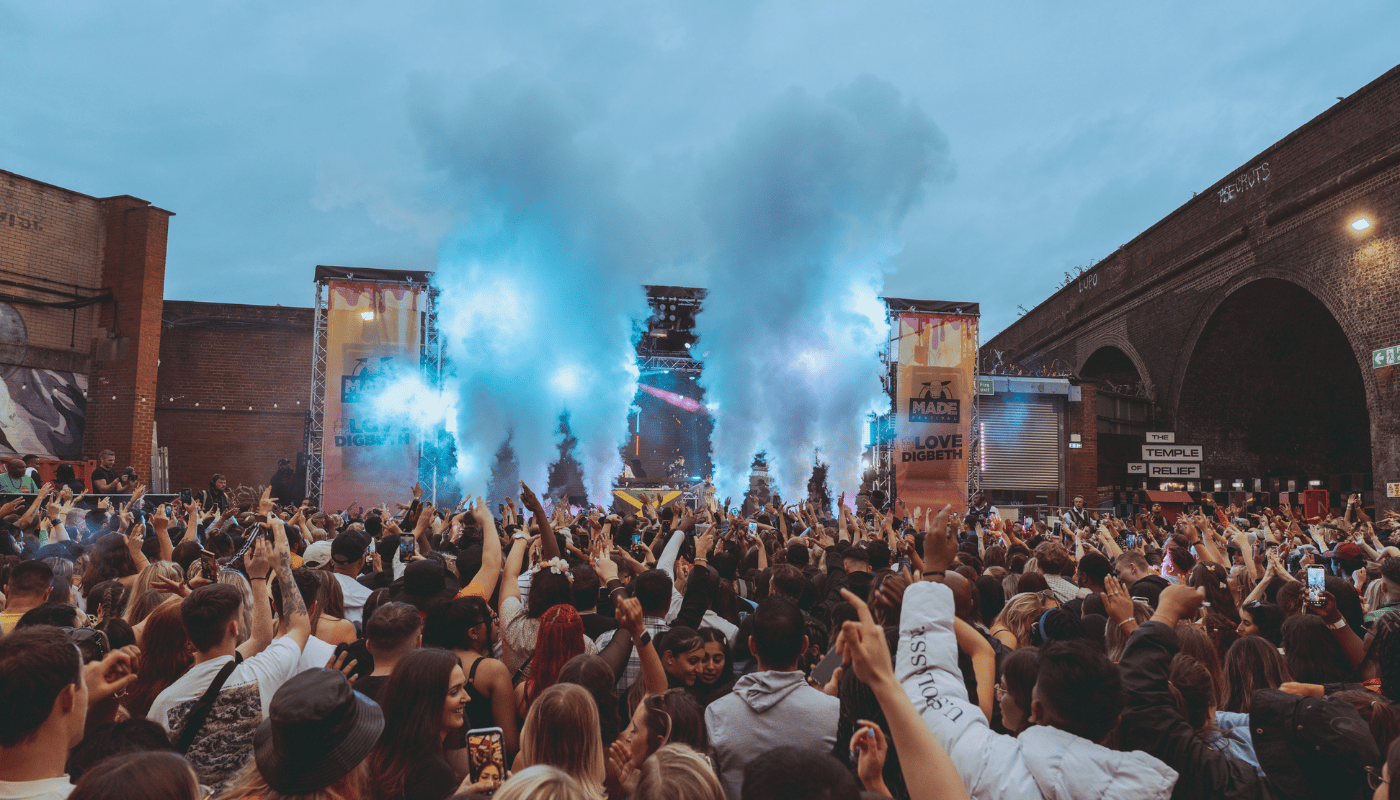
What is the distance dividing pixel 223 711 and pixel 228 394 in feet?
80.7

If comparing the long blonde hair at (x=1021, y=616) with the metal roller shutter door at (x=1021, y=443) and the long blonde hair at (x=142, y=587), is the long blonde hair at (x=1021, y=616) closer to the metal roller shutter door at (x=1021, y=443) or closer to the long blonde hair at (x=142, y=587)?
the long blonde hair at (x=142, y=587)

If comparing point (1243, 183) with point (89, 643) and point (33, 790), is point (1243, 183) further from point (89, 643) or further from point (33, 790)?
point (33, 790)

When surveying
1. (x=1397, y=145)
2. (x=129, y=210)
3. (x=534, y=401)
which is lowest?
(x=534, y=401)

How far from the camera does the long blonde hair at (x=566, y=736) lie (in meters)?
2.25

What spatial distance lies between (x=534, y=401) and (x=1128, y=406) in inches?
816

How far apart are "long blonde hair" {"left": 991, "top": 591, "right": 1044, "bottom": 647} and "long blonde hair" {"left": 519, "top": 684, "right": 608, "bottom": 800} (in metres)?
2.67

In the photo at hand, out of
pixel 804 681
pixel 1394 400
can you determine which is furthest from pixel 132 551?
pixel 1394 400

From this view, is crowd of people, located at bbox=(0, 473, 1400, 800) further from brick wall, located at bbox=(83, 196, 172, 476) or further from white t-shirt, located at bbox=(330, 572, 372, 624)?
brick wall, located at bbox=(83, 196, 172, 476)

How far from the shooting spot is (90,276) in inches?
815

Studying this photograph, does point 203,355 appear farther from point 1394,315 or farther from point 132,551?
point 1394,315

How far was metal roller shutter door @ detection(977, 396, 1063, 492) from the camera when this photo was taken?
26.0m

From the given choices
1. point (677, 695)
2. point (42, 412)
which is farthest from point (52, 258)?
point (677, 695)

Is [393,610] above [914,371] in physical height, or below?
below

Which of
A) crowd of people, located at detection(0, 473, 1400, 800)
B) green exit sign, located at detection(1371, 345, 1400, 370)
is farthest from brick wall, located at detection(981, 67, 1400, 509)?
crowd of people, located at detection(0, 473, 1400, 800)
